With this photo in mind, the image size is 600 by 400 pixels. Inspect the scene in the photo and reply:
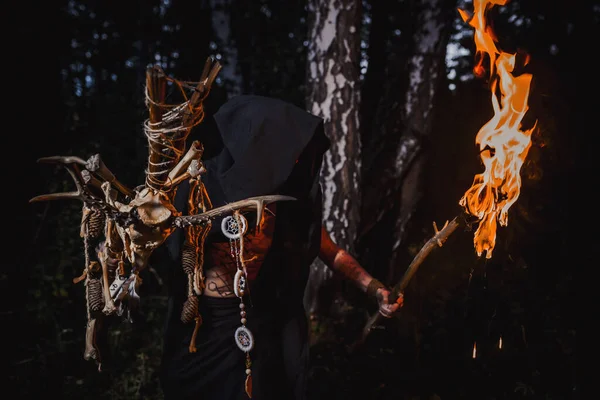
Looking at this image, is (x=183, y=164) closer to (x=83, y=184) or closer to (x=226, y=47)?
(x=83, y=184)

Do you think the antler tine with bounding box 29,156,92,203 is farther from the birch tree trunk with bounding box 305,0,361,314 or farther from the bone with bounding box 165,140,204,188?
the birch tree trunk with bounding box 305,0,361,314

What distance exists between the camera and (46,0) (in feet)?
19.5

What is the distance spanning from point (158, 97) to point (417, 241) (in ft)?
19.6

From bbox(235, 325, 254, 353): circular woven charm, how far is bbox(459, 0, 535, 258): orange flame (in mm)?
1281

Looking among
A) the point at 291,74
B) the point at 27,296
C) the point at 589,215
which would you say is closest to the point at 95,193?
the point at 27,296

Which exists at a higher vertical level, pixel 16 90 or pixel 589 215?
pixel 16 90

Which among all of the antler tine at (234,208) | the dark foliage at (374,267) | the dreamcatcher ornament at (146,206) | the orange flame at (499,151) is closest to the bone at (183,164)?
the dreamcatcher ornament at (146,206)

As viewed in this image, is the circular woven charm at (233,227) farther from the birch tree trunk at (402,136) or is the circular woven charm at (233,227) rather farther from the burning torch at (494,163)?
the birch tree trunk at (402,136)

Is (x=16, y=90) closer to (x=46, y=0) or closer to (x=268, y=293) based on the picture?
(x=46, y=0)

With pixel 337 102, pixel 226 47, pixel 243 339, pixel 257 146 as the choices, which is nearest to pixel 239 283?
pixel 243 339

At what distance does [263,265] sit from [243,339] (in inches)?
18.6

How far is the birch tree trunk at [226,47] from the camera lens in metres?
8.86

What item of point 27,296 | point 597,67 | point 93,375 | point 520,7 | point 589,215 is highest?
point 520,7

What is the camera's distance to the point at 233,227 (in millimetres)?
1955
